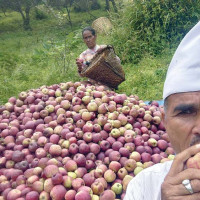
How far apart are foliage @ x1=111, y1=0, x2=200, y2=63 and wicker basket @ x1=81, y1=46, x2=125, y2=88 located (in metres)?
2.83

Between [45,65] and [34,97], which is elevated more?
[45,65]

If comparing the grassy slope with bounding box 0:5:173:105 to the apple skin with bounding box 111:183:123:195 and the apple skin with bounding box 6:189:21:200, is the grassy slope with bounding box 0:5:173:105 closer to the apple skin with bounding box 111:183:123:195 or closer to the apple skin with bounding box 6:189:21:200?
the apple skin with bounding box 111:183:123:195

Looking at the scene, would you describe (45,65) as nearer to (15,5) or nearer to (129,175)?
(129,175)

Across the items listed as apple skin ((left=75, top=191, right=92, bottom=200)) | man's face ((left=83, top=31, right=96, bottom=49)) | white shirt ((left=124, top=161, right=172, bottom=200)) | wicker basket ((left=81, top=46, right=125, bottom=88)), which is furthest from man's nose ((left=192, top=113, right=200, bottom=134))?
man's face ((left=83, top=31, right=96, bottom=49))

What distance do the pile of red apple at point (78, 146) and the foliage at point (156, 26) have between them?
439cm

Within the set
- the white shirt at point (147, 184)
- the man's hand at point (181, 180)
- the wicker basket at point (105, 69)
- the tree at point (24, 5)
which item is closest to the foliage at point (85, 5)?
the tree at point (24, 5)

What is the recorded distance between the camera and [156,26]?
7.62 meters

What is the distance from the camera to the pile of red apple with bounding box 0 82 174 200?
2.24 metres

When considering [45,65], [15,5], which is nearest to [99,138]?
[45,65]

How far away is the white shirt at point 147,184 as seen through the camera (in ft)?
4.34

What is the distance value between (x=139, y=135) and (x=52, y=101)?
1258 mm

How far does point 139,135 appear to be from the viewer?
2801 millimetres

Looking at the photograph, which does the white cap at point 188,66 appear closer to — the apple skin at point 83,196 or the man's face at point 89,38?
the apple skin at point 83,196

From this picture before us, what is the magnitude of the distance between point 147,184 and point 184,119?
0.43 m
